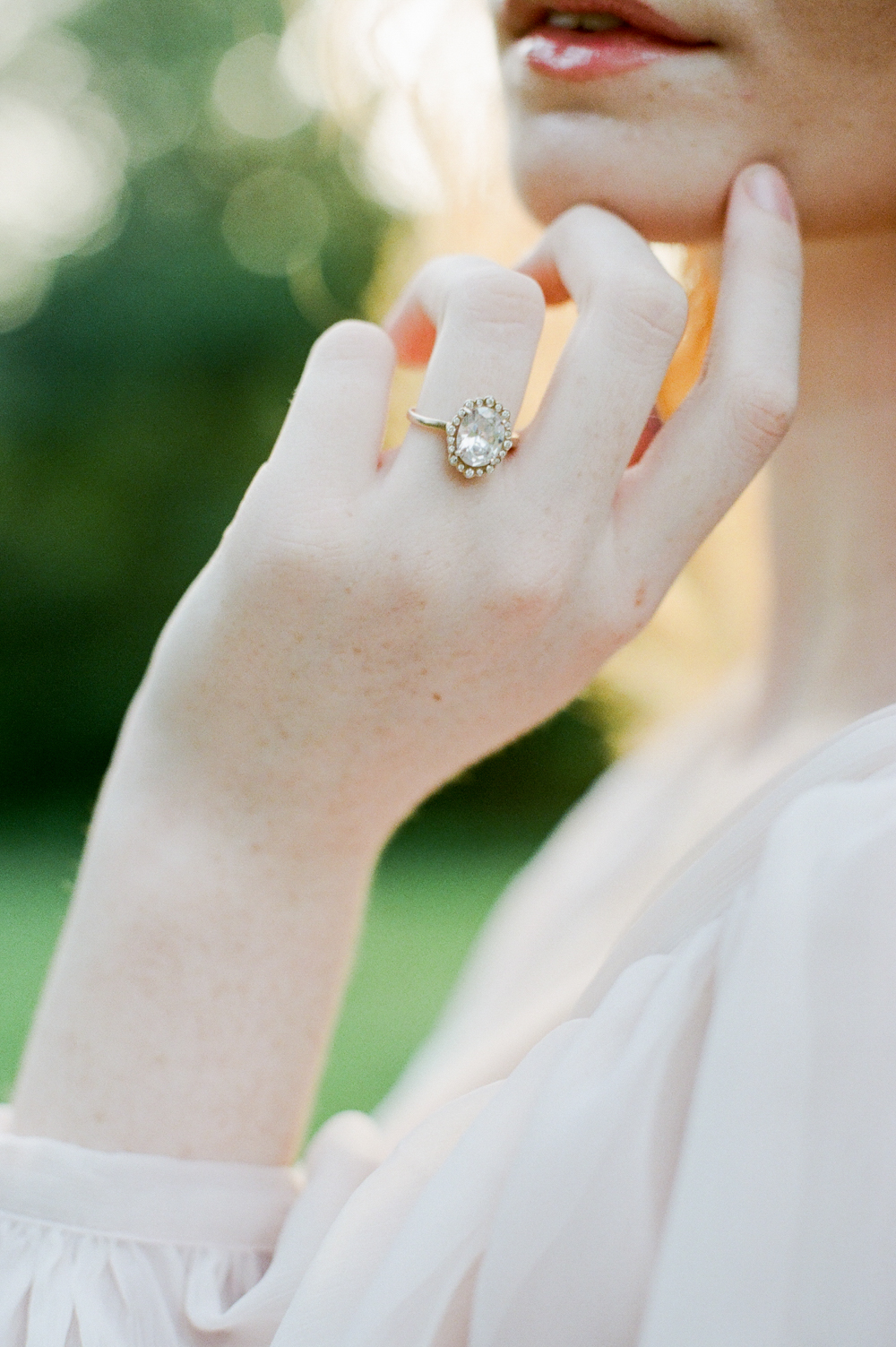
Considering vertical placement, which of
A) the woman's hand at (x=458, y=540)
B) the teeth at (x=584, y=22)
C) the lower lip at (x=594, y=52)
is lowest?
the woman's hand at (x=458, y=540)

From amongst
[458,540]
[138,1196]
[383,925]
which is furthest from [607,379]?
[383,925]

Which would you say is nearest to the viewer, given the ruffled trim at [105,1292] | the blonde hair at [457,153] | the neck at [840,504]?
the ruffled trim at [105,1292]

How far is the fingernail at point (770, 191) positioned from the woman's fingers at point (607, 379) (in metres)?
0.12

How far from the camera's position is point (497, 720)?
948mm

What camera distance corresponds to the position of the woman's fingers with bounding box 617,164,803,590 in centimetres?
93

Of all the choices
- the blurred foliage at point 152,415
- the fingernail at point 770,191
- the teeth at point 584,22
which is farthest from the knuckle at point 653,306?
the blurred foliage at point 152,415

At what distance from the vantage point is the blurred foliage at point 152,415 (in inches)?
265

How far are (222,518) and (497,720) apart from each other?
6.38 m

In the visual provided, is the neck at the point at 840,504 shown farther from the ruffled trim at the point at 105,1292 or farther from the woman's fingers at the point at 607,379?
the ruffled trim at the point at 105,1292

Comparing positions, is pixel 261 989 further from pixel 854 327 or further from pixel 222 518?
pixel 222 518

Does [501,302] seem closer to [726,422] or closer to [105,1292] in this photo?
[726,422]

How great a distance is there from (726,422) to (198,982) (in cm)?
62

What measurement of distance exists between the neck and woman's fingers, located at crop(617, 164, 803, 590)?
0.20 metres

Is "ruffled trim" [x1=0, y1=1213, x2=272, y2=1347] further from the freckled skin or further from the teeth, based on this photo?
the teeth
